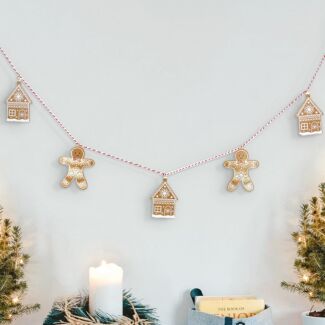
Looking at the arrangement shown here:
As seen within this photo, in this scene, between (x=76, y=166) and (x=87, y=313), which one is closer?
(x=87, y=313)

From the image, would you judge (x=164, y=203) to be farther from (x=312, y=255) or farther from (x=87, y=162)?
(x=312, y=255)

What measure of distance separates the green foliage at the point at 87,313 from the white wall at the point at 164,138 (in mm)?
106

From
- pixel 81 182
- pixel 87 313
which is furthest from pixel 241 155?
pixel 87 313

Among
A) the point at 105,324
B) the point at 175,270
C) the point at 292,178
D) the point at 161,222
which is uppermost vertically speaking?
the point at 292,178

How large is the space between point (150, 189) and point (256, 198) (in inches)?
11.2

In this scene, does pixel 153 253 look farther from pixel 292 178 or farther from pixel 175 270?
pixel 292 178

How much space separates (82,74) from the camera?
1.55 m

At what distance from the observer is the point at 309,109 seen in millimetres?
1518

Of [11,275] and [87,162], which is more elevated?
[87,162]

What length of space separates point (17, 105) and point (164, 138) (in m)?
0.40

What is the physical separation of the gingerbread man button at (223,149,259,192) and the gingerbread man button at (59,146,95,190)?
0.37 metres

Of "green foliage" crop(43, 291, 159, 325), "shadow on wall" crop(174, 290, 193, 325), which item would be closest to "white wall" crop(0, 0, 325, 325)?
"shadow on wall" crop(174, 290, 193, 325)

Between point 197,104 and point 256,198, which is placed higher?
point 197,104

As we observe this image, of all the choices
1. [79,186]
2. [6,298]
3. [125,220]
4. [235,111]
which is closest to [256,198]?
[235,111]
